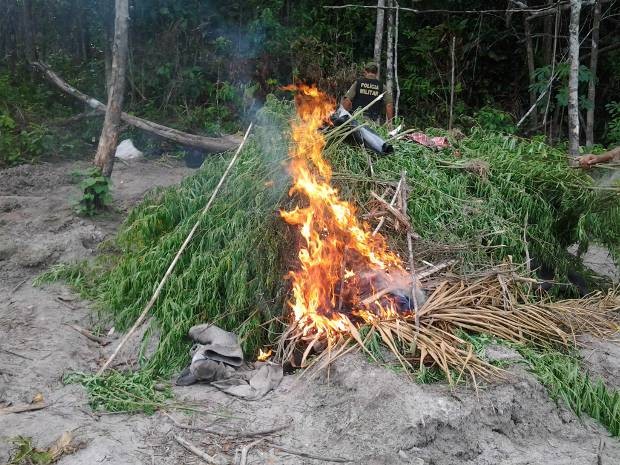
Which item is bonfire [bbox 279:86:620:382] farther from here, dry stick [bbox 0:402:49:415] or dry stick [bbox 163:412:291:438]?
dry stick [bbox 0:402:49:415]

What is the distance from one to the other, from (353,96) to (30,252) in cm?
472

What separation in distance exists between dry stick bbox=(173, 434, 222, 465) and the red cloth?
380 centimetres

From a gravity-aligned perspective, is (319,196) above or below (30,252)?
above

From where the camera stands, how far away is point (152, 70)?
1243cm

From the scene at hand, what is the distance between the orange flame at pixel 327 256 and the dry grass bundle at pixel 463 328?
145mm

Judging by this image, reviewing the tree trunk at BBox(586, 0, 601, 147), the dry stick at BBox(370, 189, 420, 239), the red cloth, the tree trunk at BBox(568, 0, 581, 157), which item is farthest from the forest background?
the dry stick at BBox(370, 189, 420, 239)

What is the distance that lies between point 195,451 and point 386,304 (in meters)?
1.76

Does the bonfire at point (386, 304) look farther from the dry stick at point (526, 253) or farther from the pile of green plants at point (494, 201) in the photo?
the pile of green plants at point (494, 201)

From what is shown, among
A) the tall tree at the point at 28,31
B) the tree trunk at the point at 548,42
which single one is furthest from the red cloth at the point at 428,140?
the tall tree at the point at 28,31

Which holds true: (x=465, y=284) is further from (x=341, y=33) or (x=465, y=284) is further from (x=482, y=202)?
(x=341, y=33)

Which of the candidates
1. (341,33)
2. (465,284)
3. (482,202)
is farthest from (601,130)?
(465,284)

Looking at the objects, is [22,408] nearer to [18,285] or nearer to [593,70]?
[18,285]

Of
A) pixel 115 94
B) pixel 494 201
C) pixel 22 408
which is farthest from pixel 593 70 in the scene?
pixel 22 408

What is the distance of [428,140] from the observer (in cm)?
627
